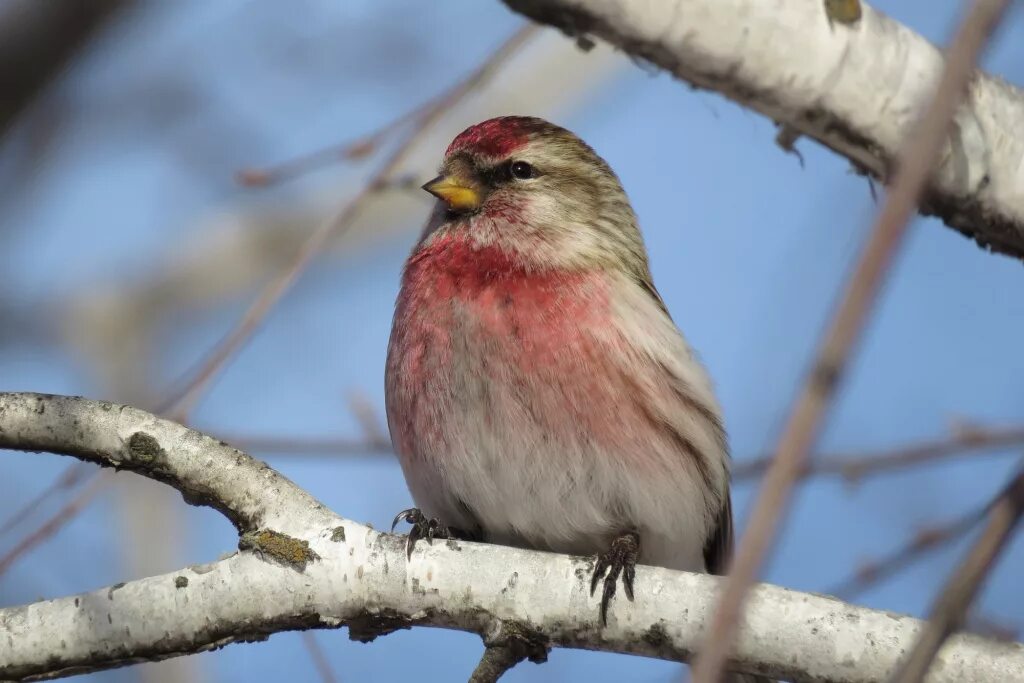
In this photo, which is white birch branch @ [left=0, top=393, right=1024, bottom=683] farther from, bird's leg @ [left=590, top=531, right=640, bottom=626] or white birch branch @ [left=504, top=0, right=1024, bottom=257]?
white birch branch @ [left=504, top=0, right=1024, bottom=257]

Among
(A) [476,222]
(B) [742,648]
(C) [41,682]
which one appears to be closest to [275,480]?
(C) [41,682]

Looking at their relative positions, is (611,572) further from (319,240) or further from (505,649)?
(319,240)

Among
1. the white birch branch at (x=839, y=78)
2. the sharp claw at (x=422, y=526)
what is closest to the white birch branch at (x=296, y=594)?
the sharp claw at (x=422, y=526)

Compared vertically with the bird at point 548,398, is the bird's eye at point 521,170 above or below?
above

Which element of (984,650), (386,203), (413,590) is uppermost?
(386,203)

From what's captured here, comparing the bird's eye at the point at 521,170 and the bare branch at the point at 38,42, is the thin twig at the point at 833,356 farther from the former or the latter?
the bird's eye at the point at 521,170

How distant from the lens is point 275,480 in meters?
2.73

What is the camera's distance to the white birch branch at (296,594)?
246 cm

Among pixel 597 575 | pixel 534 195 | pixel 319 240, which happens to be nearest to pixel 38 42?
pixel 319 240

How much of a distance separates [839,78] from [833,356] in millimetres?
1685

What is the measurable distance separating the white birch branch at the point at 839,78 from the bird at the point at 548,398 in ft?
3.11

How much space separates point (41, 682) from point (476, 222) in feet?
6.07

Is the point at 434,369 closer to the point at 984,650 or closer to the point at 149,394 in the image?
the point at 984,650

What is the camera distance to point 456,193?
12.7ft
